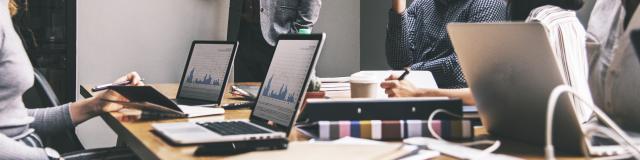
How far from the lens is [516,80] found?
3.56ft

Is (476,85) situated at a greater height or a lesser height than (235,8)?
lesser

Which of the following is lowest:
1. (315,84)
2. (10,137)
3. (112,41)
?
(10,137)

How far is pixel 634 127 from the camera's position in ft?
3.68

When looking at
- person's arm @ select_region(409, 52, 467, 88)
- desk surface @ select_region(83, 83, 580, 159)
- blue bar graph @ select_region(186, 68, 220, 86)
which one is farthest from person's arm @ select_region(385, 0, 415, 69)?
desk surface @ select_region(83, 83, 580, 159)

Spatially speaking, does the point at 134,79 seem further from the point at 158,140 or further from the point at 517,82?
the point at 517,82

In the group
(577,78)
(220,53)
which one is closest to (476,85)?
(577,78)

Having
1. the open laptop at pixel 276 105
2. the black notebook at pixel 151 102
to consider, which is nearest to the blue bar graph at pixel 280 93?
the open laptop at pixel 276 105

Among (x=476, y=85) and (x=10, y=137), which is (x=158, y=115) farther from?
(x=476, y=85)

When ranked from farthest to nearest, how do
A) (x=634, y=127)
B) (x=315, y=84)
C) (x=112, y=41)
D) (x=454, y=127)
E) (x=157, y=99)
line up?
1. (x=112, y=41)
2. (x=315, y=84)
3. (x=157, y=99)
4. (x=454, y=127)
5. (x=634, y=127)

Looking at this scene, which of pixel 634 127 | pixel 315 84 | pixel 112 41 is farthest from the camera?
pixel 112 41

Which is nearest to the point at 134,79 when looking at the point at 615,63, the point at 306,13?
the point at 615,63

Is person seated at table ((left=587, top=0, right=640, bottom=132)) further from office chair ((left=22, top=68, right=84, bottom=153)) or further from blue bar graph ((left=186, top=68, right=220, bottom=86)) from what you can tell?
office chair ((left=22, top=68, right=84, bottom=153))

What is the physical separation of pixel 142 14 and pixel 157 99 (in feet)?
9.61

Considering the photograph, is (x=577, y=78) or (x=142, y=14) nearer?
(x=577, y=78)
